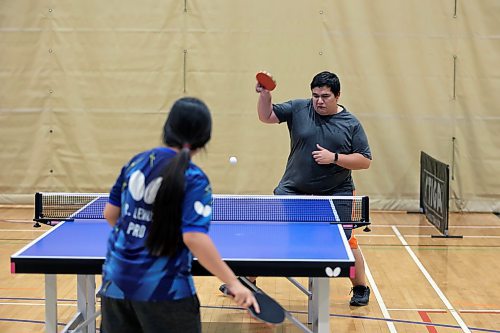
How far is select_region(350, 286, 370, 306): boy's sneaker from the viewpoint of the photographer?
602cm

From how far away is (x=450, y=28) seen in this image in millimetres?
9680

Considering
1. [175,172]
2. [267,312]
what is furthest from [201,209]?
[267,312]

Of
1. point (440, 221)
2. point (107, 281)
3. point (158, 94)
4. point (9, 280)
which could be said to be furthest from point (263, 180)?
point (107, 281)

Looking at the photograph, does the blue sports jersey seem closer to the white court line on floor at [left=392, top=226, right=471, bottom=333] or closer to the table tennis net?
the table tennis net

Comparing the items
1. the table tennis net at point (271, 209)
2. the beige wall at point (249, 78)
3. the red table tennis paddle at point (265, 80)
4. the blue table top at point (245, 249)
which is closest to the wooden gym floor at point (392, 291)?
the table tennis net at point (271, 209)

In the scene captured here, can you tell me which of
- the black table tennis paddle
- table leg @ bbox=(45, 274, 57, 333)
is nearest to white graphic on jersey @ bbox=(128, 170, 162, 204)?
the black table tennis paddle

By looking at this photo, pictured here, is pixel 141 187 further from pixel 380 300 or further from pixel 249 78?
pixel 249 78

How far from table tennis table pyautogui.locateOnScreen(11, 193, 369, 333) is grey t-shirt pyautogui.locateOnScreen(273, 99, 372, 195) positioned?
29 centimetres

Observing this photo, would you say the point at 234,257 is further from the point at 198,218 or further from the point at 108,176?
the point at 108,176

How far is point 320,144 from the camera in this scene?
5738mm

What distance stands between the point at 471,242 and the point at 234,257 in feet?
16.0

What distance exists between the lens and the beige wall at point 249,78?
9711 mm

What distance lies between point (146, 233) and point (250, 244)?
1.42 meters

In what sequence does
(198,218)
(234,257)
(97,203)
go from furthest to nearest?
1. (97,203)
2. (234,257)
3. (198,218)
